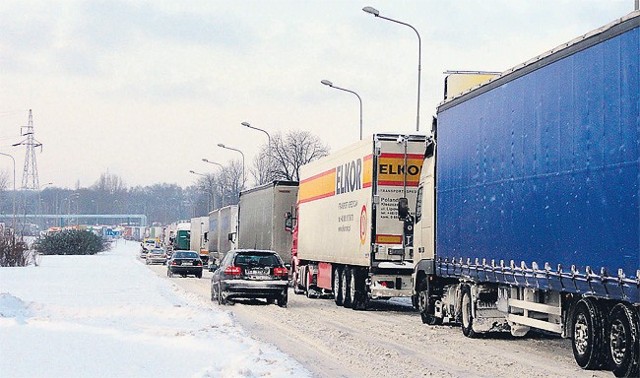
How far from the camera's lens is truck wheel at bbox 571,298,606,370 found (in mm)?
11852

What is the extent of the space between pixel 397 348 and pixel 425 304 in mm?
4071

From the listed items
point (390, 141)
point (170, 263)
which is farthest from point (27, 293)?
point (170, 263)

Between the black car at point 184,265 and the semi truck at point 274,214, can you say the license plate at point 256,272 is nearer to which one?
the semi truck at point 274,214

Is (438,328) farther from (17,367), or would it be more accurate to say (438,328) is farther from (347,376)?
(17,367)

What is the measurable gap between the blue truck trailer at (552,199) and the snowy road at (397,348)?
492mm

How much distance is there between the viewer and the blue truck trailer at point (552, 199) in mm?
10938

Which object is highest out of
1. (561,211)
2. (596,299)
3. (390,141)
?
(390,141)

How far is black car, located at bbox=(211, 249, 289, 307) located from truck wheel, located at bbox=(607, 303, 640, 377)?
14.6 meters

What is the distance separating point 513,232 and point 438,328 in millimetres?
5522

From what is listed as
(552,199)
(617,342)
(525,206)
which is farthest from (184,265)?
(617,342)

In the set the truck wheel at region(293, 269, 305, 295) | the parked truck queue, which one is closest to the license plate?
the parked truck queue

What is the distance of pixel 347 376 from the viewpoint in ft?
40.0

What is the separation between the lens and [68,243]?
88688 millimetres

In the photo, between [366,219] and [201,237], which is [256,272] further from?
[201,237]
